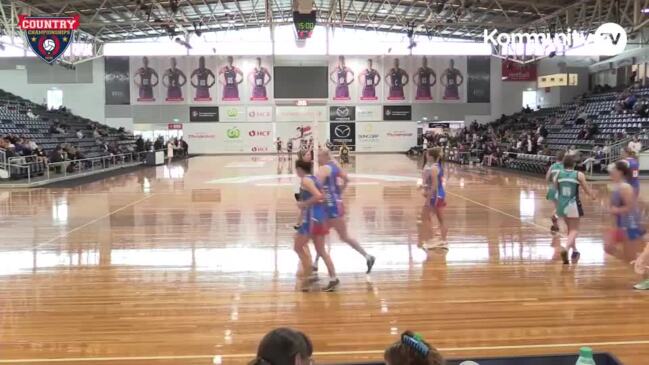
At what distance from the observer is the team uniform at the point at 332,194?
19.4 feet

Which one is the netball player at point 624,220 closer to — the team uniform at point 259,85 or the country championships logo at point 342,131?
the country championships logo at point 342,131

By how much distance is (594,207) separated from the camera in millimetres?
12102

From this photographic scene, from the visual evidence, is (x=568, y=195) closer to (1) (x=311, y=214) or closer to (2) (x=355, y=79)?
(1) (x=311, y=214)

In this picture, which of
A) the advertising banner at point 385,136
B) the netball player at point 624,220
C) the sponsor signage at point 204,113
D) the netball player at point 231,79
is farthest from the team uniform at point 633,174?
the sponsor signage at point 204,113

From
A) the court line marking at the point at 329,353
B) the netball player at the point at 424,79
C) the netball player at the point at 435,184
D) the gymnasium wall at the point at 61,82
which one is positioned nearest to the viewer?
the court line marking at the point at 329,353

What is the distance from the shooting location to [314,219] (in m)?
5.80

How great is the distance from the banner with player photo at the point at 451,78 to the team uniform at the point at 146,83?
2023 cm

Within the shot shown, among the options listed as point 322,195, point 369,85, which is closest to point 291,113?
point 369,85

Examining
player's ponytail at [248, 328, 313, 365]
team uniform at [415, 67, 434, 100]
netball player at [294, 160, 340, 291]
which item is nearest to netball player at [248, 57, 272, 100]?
team uniform at [415, 67, 434, 100]

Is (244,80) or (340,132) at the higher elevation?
(244,80)

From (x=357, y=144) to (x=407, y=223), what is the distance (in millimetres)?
31426

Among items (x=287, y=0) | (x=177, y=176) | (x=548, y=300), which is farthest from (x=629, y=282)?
(x=287, y=0)

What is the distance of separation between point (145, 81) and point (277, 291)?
37.0 m

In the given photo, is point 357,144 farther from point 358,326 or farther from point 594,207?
point 358,326
